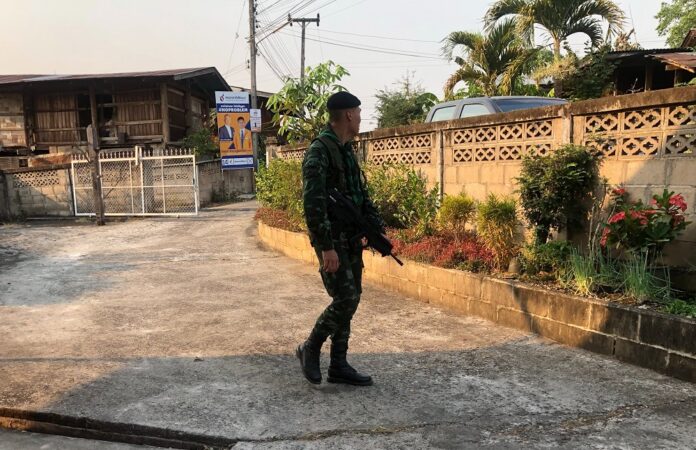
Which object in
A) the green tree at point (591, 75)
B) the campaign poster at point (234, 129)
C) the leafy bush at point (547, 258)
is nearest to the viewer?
the leafy bush at point (547, 258)

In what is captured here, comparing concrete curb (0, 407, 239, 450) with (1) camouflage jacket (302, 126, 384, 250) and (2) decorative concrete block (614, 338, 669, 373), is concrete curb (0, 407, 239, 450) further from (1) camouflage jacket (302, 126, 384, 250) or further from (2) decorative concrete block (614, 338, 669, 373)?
(2) decorative concrete block (614, 338, 669, 373)

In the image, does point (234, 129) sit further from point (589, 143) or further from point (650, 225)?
point (650, 225)

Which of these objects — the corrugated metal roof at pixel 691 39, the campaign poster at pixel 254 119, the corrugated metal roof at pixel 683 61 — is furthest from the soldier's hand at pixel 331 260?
the campaign poster at pixel 254 119

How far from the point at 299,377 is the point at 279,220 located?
605 centimetres

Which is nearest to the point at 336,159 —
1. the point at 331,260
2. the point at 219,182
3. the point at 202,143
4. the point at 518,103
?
the point at 331,260

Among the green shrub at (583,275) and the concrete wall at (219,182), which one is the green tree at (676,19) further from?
the green shrub at (583,275)

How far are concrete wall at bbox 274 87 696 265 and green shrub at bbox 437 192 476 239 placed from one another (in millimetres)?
228

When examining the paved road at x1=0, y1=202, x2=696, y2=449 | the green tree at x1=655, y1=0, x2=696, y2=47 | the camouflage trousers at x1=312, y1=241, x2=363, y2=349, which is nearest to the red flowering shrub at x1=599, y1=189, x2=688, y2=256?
the paved road at x1=0, y1=202, x2=696, y2=449

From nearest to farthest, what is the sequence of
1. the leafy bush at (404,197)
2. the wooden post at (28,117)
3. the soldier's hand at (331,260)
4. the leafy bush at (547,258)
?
the soldier's hand at (331,260)
the leafy bush at (547,258)
the leafy bush at (404,197)
the wooden post at (28,117)

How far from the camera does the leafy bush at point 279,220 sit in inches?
339

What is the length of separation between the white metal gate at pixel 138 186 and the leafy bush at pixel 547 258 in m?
10.8

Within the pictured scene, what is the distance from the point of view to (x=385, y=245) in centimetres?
334

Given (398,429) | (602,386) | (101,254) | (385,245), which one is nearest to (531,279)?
(602,386)

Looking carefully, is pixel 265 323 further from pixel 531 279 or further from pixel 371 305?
pixel 531 279
